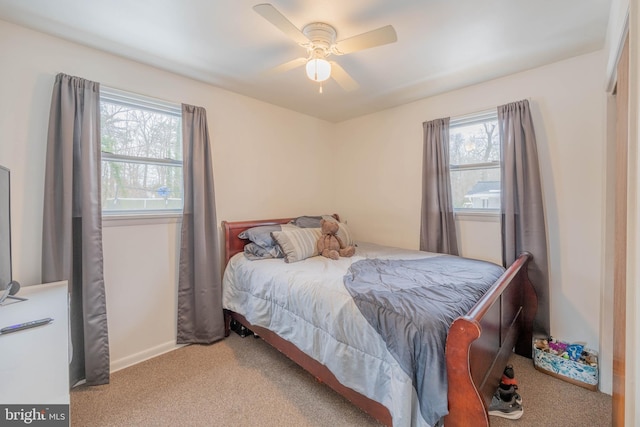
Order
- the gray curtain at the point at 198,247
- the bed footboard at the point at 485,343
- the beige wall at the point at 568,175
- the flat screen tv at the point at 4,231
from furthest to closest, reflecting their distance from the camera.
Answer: the gray curtain at the point at 198,247 < the beige wall at the point at 568,175 < the flat screen tv at the point at 4,231 < the bed footboard at the point at 485,343

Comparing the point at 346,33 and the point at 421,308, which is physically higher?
the point at 346,33

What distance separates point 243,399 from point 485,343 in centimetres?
155

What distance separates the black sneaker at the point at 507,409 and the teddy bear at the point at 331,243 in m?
1.49

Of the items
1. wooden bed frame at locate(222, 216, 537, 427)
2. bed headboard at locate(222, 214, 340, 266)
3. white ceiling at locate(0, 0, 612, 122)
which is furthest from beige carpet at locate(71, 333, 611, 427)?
white ceiling at locate(0, 0, 612, 122)

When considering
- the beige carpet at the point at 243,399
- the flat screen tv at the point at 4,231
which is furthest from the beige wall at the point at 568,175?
the flat screen tv at the point at 4,231

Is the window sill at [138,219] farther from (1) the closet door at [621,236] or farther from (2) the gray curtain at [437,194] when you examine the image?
(1) the closet door at [621,236]

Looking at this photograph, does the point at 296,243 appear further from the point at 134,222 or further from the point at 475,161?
the point at 475,161

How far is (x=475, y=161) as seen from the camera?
2.77 meters

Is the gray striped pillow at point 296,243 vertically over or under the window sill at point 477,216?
under

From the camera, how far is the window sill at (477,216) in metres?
2.63

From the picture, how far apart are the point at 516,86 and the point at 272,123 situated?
2.43 metres

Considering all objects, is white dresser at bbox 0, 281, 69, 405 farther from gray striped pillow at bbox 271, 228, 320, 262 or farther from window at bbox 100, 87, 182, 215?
gray striped pillow at bbox 271, 228, 320, 262

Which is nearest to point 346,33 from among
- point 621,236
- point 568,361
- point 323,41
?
point 323,41

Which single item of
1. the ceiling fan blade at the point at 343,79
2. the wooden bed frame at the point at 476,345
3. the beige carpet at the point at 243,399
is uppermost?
the ceiling fan blade at the point at 343,79
